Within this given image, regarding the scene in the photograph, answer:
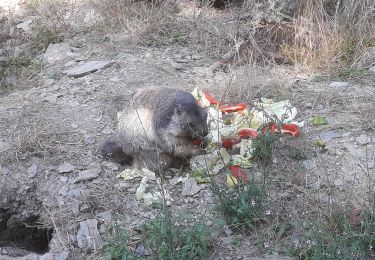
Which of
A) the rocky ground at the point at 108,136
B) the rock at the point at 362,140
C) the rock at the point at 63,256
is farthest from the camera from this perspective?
the rock at the point at 362,140

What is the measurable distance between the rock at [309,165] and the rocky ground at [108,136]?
0.01m

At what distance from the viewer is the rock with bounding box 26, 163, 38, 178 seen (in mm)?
5269

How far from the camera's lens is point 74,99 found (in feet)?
21.2

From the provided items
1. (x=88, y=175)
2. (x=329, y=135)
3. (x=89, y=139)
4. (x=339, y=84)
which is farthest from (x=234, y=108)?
(x=88, y=175)

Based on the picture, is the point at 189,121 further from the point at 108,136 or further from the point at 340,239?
the point at 340,239

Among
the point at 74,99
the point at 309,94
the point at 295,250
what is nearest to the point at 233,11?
the point at 309,94

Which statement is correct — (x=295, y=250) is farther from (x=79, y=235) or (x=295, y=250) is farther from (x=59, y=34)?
(x=59, y=34)

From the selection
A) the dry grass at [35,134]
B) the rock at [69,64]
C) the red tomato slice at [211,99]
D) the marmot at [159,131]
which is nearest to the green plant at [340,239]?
the marmot at [159,131]

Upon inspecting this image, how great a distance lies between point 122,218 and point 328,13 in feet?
14.4

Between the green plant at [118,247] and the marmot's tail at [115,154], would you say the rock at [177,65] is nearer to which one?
the marmot's tail at [115,154]

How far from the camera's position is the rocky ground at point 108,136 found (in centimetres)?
461

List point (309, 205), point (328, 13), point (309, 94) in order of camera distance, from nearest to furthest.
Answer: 1. point (309, 205)
2. point (309, 94)
3. point (328, 13)

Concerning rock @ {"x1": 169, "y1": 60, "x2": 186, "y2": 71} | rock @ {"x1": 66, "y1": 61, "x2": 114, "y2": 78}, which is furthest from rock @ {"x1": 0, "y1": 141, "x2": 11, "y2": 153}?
rock @ {"x1": 169, "y1": 60, "x2": 186, "y2": 71}

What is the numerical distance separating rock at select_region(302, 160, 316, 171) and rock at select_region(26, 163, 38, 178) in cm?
257
